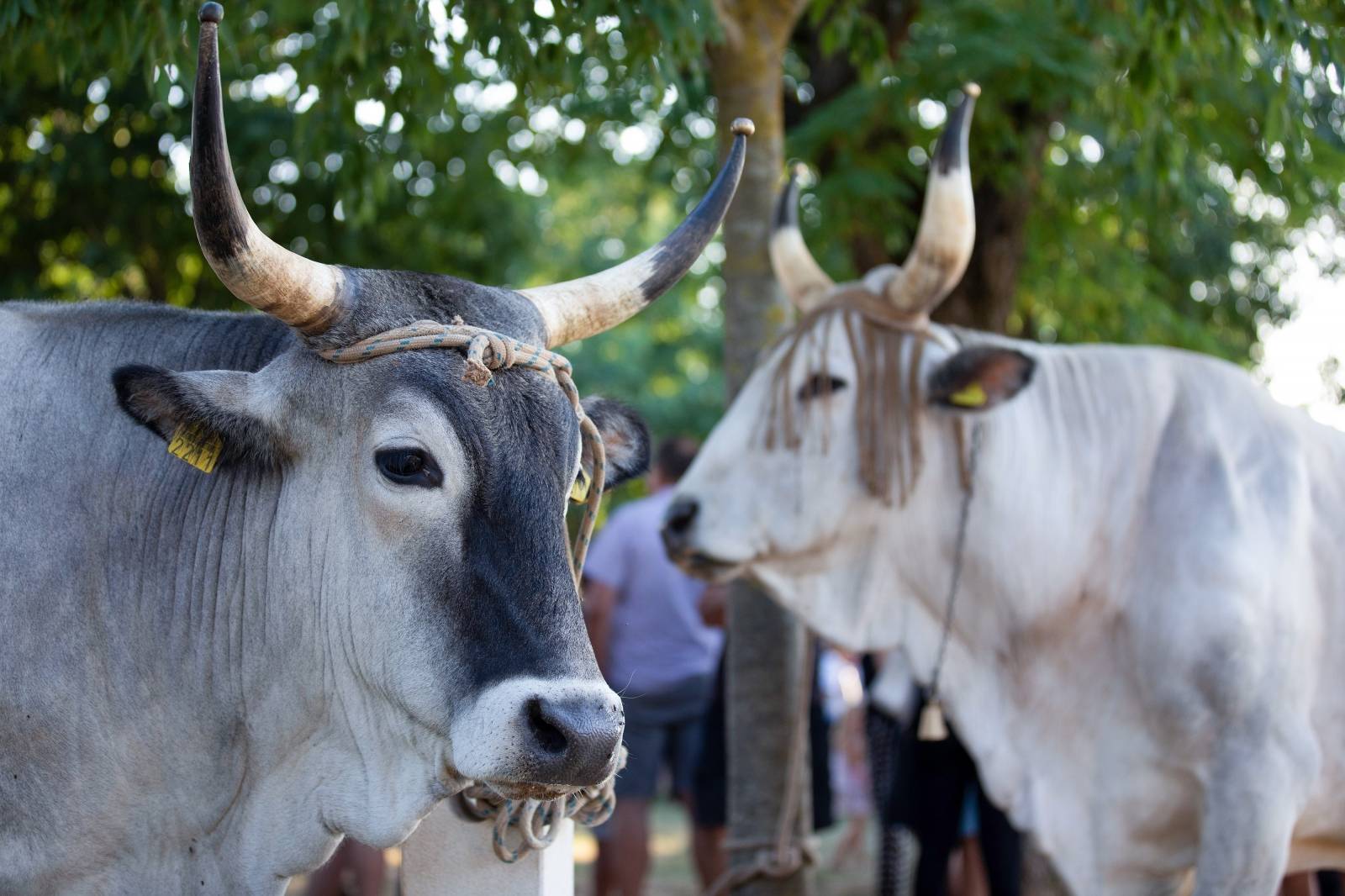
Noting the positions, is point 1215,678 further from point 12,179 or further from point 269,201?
point 12,179

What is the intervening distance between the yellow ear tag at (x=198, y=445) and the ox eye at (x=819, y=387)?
2.23 metres

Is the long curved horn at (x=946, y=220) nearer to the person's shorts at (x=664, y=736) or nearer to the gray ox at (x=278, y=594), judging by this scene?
the gray ox at (x=278, y=594)

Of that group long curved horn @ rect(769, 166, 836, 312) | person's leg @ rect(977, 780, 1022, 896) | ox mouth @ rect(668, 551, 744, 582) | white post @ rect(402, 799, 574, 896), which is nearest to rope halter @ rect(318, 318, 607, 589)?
white post @ rect(402, 799, 574, 896)

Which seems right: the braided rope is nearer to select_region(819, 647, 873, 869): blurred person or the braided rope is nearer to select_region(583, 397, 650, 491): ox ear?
select_region(583, 397, 650, 491): ox ear

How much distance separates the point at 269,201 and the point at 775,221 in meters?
3.69

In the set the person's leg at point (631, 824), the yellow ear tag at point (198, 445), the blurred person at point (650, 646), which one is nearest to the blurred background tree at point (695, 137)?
the yellow ear tag at point (198, 445)

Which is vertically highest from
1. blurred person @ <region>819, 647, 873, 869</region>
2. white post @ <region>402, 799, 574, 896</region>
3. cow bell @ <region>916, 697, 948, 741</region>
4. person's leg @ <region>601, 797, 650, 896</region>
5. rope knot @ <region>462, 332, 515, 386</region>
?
rope knot @ <region>462, 332, 515, 386</region>

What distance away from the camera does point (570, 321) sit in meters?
2.90

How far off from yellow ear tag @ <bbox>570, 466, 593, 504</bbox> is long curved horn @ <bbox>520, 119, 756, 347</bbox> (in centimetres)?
28

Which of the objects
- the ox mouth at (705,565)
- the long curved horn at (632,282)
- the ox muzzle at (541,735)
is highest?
the long curved horn at (632,282)

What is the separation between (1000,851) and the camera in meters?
5.70

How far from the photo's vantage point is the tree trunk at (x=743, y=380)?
4.75m

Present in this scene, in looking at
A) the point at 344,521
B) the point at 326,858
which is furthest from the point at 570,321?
the point at 326,858

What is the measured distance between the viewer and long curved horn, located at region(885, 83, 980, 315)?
4145 mm
